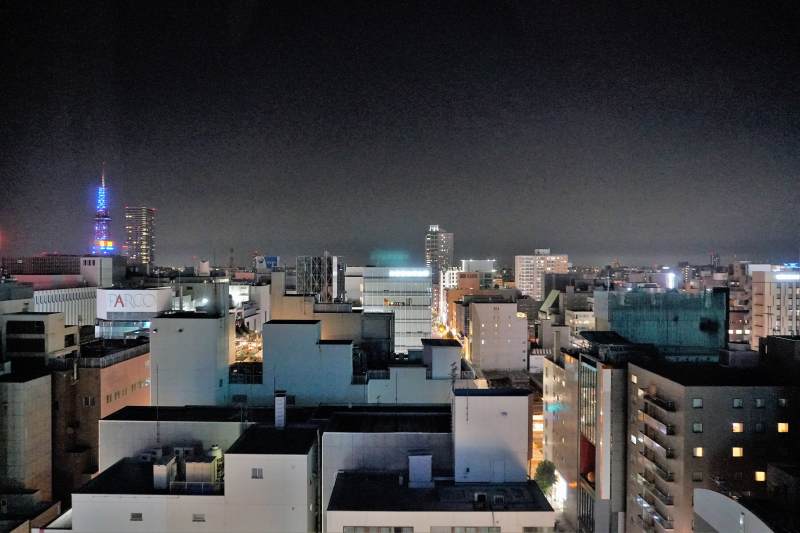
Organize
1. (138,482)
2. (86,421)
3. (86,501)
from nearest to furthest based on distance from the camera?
(86,501) → (138,482) → (86,421)

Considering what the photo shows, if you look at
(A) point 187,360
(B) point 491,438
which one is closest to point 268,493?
(B) point 491,438

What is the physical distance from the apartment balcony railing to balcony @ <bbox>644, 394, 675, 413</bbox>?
1.75 meters

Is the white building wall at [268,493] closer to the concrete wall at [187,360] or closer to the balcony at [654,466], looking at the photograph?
the concrete wall at [187,360]

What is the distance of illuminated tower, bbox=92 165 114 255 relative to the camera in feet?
514

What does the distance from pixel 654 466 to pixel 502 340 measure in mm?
59117

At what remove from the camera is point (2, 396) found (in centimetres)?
3188

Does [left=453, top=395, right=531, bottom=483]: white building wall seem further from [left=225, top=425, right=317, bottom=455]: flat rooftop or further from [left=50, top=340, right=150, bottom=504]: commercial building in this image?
[left=50, top=340, right=150, bottom=504]: commercial building

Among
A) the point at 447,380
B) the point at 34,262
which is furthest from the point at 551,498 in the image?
the point at 34,262

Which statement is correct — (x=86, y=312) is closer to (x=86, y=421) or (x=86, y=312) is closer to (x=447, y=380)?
(x=86, y=421)

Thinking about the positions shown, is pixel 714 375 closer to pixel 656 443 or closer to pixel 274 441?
pixel 656 443

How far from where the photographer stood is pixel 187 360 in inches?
1361

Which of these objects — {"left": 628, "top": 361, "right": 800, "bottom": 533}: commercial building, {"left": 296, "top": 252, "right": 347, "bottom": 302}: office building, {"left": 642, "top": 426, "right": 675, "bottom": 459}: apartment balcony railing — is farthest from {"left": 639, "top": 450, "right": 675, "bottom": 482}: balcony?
{"left": 296, "top": 252, "right": 347, "bottom": 302}: office building

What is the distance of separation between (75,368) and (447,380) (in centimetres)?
2605

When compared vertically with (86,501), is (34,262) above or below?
above
